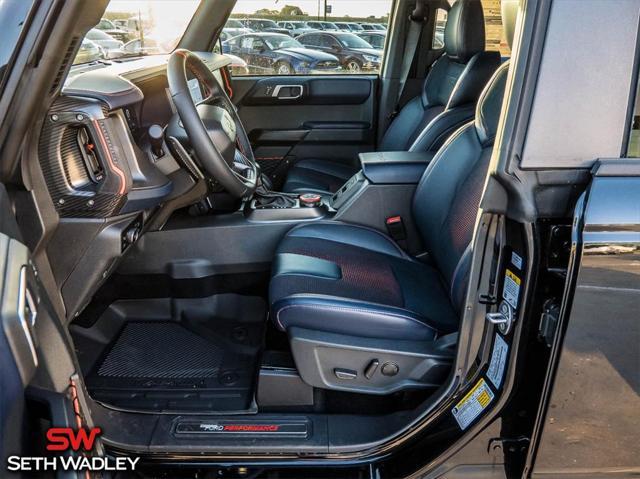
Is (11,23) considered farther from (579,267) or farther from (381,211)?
(381,211)

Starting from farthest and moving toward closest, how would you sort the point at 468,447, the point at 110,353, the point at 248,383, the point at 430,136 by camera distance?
the point at 430,136
the point at 110,353
the point at 248,383
the point at 468,447

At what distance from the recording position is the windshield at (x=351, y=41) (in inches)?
137

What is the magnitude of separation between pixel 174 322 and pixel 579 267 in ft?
4.93

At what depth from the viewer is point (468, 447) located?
1330mm

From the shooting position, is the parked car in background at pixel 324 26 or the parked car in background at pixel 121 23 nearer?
the parked car in background at pixel 121 23

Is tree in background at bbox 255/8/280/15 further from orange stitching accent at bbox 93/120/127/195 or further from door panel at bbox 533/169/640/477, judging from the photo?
door panel at bbox 533/169/640/477

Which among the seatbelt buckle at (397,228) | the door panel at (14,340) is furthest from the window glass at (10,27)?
the seatbelt buckle at (397,228)

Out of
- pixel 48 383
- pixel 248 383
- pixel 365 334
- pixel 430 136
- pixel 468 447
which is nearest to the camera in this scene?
pixel 48 383

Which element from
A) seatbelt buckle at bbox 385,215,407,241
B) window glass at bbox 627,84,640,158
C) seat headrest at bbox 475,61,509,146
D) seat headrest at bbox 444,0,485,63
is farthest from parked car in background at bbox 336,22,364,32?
window glass at bbox 627,84,640,158

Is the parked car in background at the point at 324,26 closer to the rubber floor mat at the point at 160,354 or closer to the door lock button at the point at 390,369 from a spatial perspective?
the rubber floor mat at the point at 160,354

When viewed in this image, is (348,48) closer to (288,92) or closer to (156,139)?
(288,92)

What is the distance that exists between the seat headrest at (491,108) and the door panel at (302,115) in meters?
1.72

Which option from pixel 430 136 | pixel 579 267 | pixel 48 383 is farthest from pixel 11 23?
pixel 430 136

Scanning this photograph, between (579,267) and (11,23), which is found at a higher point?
(11,23)
